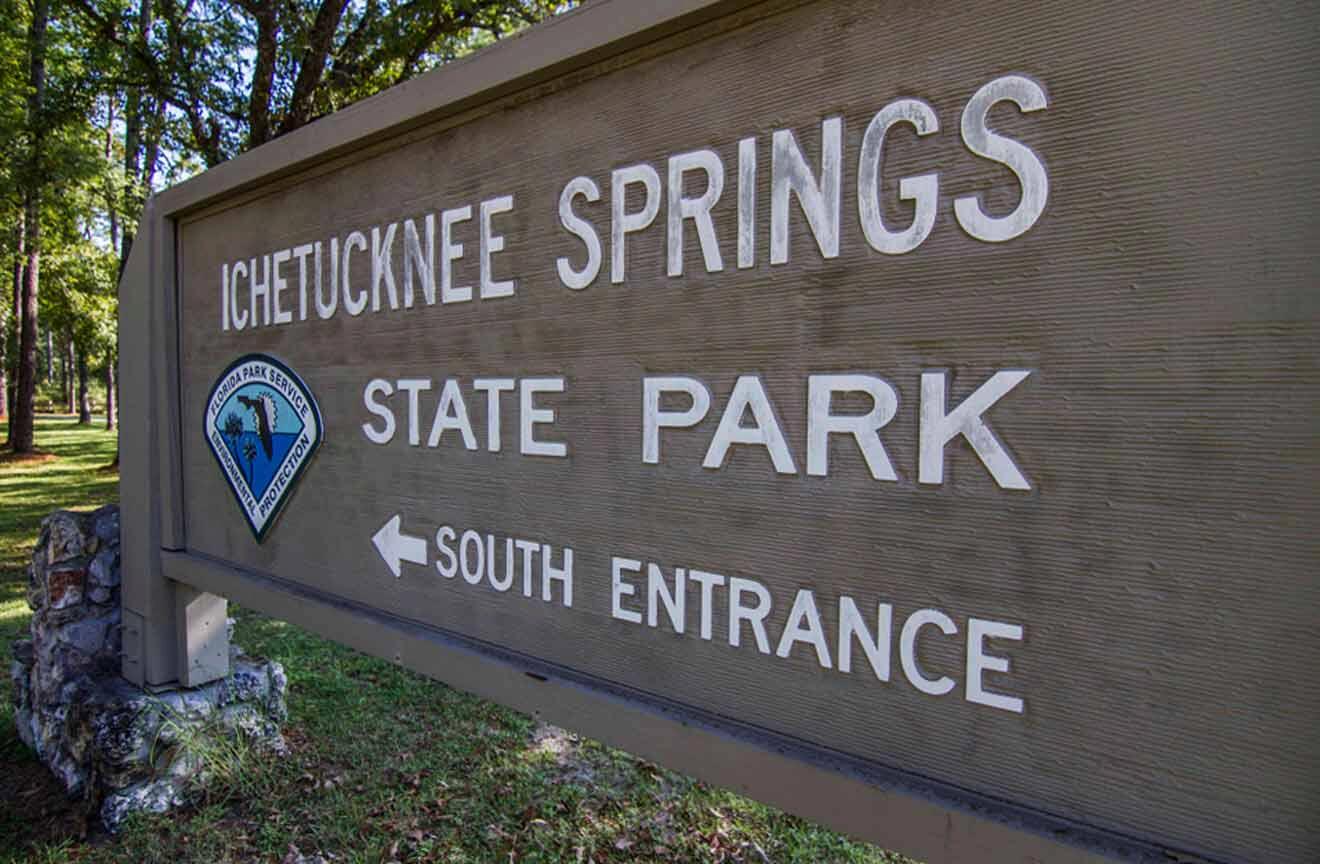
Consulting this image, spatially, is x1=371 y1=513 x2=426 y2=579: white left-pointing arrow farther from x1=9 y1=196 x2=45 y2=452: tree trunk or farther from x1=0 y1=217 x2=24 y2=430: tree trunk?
x1=9 y1=196 x2=45 y2=452: tree trunk

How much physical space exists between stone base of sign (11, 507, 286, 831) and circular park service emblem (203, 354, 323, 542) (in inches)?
38.4

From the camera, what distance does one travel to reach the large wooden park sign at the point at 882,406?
1010 mm

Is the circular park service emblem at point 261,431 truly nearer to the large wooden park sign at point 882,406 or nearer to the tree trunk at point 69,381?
the large wooden park sign at point 882,406

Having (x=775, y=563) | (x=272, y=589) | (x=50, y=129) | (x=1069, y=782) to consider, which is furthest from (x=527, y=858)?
(x=50, y=129)

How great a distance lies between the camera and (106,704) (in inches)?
122

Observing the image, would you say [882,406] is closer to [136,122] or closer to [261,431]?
[261,431]

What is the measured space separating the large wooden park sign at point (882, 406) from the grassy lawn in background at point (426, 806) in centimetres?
119

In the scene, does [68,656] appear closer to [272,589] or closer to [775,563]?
[272,589]

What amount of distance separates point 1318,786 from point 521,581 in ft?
4.70

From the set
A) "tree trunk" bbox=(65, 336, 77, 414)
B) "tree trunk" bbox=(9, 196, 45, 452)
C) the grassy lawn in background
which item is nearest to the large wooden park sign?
the grassy lawn in background

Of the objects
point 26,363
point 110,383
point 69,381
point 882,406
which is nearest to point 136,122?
point 882,406

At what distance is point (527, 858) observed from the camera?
2.83 metres

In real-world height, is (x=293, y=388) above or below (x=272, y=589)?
above

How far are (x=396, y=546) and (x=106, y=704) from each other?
5.88ft
